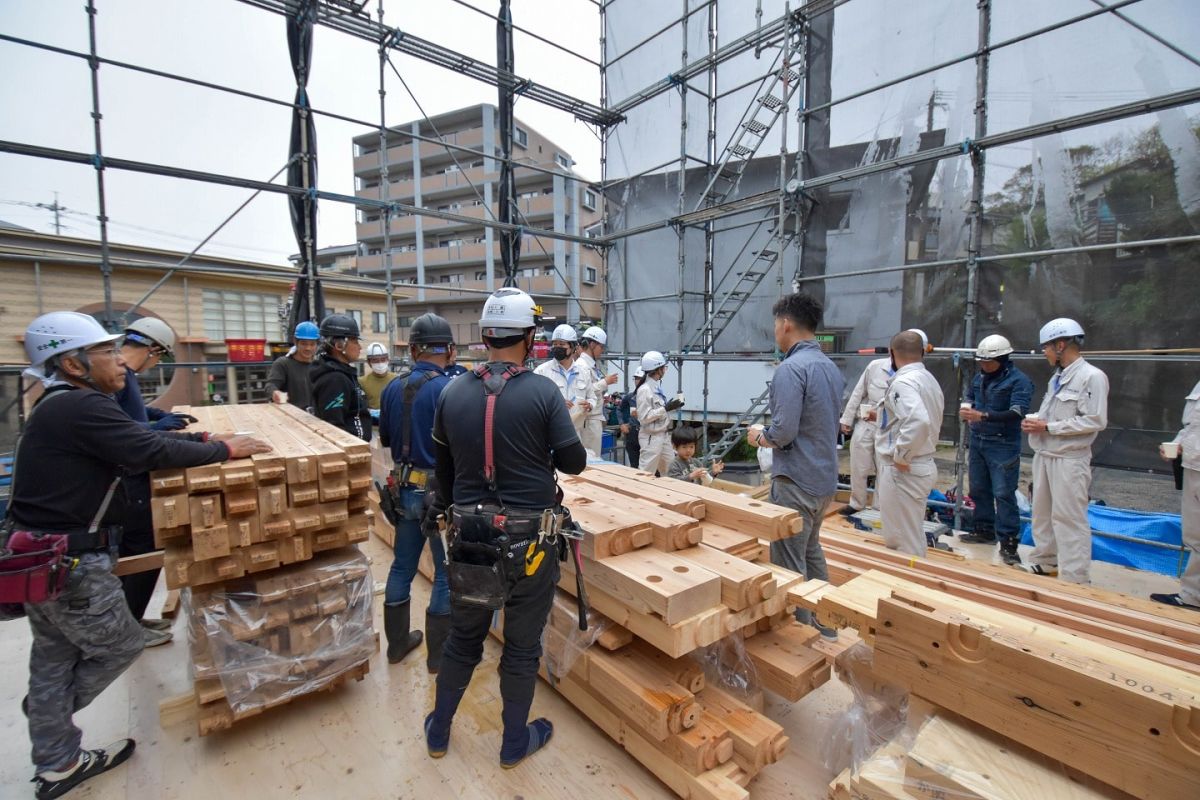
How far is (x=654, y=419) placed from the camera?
22.0 feet

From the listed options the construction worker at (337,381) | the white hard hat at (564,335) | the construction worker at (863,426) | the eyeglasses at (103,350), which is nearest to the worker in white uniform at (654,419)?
the white hard hat at (564,335)

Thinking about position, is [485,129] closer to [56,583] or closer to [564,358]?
[564,358]

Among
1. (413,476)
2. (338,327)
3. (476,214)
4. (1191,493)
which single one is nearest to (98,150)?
(338,327)

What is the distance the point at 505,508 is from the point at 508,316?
855 mm

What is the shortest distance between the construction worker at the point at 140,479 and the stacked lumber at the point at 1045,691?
3571mm

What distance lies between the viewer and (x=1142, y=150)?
546cm

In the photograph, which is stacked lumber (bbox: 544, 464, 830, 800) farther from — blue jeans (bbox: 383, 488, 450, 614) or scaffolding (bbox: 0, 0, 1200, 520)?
scaffolding (bbox: 0, 0, 1200, 520)

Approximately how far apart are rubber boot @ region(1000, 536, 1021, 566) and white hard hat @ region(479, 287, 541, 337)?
17.3 ft

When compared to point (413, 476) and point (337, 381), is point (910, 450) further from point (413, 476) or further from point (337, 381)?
point (337, 381)

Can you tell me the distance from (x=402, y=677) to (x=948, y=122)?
348 inches

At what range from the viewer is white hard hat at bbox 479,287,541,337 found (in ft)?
7.42

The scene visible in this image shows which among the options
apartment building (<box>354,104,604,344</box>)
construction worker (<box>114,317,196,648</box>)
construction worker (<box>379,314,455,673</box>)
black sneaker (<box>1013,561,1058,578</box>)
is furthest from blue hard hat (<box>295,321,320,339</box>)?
apartment building (<box>354,104,604,344</box>)

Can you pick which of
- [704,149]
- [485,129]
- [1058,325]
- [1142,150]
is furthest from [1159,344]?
[485,129]

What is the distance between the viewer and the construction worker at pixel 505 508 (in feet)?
7.05
